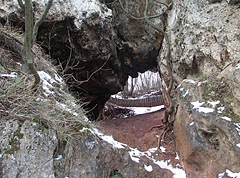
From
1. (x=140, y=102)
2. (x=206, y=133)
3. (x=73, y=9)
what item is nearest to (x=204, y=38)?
(x=206, y=133)

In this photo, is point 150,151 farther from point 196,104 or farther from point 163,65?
point 163,65

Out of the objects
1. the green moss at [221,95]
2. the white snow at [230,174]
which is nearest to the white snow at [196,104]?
the green moss at [221,95]

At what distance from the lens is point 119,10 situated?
6746 mm

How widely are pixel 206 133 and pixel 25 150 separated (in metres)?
3.11

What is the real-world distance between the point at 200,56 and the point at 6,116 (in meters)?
4.03

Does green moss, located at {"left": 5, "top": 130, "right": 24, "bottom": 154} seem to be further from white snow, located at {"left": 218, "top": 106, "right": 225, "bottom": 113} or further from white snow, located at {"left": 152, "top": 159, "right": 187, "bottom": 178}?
white snow, located at {"left": 218, "top": 106, "right": 225, "bottom": 113}

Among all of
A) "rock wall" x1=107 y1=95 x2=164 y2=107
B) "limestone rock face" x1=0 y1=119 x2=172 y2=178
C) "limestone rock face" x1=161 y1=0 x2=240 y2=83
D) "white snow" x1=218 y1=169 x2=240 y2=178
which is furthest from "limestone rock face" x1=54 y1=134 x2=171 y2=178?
"rock wall" x1=107 y1=95 x2=164 y2=107

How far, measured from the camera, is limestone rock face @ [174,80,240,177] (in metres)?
3.23

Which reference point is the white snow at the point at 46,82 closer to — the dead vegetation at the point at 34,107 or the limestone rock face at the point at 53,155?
the dead vegetation at the point at 34,107

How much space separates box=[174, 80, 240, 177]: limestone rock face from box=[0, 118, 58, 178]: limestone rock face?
2.69 meters

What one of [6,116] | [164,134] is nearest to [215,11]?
[164,134]

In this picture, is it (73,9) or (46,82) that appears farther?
(73,9)

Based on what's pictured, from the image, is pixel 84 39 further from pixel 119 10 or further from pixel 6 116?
pixel 6 116

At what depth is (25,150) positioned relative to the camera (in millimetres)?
2303
